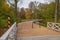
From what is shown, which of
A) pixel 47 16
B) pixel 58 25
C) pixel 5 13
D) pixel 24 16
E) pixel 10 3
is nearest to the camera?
pixel 58 25

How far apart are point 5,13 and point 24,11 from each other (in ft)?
158

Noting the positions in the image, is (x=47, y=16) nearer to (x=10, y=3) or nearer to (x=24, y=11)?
(x=10, y=3)

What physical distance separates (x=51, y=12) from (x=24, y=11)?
133ft

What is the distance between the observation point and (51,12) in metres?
28.7

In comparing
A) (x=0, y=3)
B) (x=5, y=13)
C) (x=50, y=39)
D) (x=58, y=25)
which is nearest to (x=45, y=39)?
(x=50, y=39)

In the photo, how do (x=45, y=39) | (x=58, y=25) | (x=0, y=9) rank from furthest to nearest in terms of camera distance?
1. (x=0, y=9)
2. (x=58, y=25)
3. (x=45, y=39)

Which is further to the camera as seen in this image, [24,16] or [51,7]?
[24,16]

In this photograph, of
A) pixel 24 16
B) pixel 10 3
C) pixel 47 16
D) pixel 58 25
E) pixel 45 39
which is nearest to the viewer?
pixel 45 39

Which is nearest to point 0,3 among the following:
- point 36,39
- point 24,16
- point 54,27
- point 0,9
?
point 0,9

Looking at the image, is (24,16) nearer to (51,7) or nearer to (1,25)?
(51,7)

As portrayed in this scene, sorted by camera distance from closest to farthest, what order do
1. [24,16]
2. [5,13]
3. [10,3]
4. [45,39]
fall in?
[45,39], [5,13], [10,3], [24,16]

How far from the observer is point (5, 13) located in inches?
813

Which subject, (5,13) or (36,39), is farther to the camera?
(5,13)

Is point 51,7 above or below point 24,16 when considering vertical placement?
above
